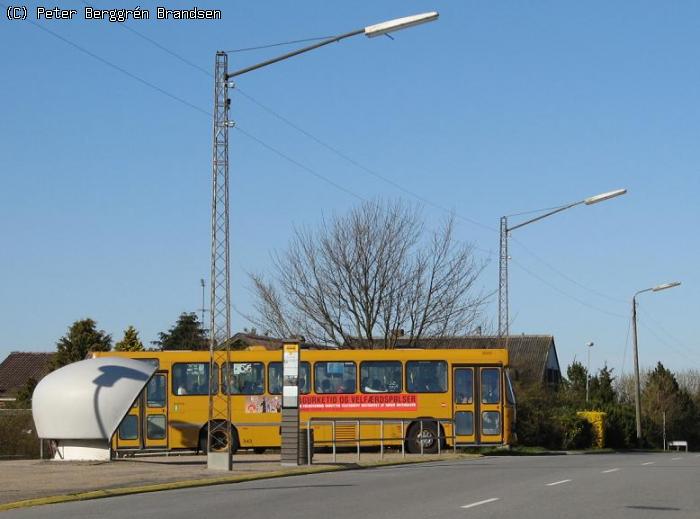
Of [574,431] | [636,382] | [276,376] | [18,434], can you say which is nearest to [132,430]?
[276,376]

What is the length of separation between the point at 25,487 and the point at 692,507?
10.5 meters

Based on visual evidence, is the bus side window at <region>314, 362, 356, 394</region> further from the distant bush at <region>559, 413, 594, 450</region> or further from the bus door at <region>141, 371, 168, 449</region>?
the distant bush at <region>559, 413, 594, 450</region>

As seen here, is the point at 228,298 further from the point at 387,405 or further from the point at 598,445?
the point at 598,445

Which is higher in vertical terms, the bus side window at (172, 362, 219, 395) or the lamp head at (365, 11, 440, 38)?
the lamp head at (365, 11, 440, 38)

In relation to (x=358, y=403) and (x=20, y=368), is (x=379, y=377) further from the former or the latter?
(x=20, y=368)

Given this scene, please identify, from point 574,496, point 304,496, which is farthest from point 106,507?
point 574,496

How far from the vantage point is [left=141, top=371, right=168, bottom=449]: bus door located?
34.5 meters

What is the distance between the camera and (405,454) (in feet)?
111

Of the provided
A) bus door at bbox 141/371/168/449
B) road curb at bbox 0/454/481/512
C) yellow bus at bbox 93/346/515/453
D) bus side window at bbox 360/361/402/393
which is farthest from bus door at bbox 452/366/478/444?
bus door at bbox 141/371/168/449

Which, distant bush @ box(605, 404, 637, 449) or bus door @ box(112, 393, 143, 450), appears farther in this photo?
distant bush @ box(605, 404, 637, 449)

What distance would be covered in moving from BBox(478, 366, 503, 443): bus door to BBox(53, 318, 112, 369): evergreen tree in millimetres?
28774

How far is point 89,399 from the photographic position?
94.4 feet

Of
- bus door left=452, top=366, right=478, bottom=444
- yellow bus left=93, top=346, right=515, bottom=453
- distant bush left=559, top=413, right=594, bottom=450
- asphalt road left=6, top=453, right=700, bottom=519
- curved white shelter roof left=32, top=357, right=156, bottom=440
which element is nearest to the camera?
asphalt road left=6, top=453, right=700, bottom=519

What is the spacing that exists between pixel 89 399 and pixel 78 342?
32.0 m
